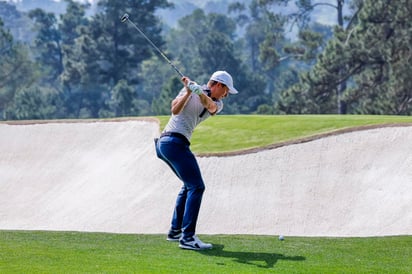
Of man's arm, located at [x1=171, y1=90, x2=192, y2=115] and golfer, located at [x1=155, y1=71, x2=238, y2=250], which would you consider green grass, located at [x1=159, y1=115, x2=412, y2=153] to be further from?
man's arm, located at [x1=171, y1=90, x2=192, y2=115]

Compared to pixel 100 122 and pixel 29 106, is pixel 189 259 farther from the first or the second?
pixel 29 106

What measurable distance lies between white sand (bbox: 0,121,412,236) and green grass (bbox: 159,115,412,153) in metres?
0.70

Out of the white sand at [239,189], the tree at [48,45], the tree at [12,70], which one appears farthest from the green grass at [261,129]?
the tree at [48,45]

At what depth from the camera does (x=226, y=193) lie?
50.0 feet

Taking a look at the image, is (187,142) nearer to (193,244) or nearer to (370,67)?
(193,244)

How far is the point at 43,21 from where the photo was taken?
287ft

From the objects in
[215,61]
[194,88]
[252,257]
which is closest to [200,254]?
[252,257]

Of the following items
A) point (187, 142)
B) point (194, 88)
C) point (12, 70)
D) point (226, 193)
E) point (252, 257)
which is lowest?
point (252, 257)

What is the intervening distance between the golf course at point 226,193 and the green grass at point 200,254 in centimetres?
2

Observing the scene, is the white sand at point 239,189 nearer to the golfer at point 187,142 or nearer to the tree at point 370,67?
the golfer at point 187,142

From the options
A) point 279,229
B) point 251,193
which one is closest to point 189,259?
point 279,229

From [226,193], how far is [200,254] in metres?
5.95

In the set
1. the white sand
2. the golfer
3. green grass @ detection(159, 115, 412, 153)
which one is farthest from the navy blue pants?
green grass @ detection(159, 115, 412, 153)

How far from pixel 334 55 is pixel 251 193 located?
28.1 m
